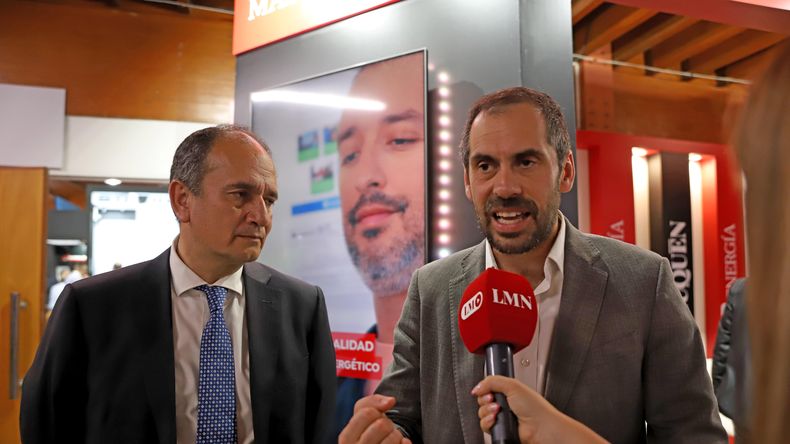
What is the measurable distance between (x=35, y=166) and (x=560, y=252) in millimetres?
4978

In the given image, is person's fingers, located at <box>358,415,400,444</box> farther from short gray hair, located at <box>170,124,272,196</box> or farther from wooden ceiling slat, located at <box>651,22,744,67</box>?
wooden ceiling slat, located at <box>651,22,744,67</box>

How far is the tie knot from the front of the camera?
1943 millimetres

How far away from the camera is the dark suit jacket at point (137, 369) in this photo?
176 cm

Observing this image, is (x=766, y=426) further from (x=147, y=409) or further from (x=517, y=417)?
(x=147, y=409)

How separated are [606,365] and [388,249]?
170cm

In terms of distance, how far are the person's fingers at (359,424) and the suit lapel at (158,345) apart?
0.62 metres

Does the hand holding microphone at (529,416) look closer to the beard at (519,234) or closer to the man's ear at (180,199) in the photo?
the beard at (519,234)

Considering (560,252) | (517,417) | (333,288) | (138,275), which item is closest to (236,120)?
(333,288)

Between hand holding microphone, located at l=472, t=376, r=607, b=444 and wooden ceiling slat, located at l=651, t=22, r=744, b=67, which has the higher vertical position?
wooden ceiling slat, located at l=651, t=22, r=744, b=67

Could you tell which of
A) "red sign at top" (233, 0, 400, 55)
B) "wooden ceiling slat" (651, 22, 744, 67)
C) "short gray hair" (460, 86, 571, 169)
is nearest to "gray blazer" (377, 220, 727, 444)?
"short gray hair" (460, 86, 571, 169)

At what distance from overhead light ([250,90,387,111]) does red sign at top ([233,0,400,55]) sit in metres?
0.30

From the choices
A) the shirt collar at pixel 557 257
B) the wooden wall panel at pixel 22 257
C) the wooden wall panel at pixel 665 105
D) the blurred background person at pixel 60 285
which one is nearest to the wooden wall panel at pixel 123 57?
the wooden wall panel at pixel 22 257

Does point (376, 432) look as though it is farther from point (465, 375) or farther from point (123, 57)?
point (123, 57)

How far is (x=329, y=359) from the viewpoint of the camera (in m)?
2.13
